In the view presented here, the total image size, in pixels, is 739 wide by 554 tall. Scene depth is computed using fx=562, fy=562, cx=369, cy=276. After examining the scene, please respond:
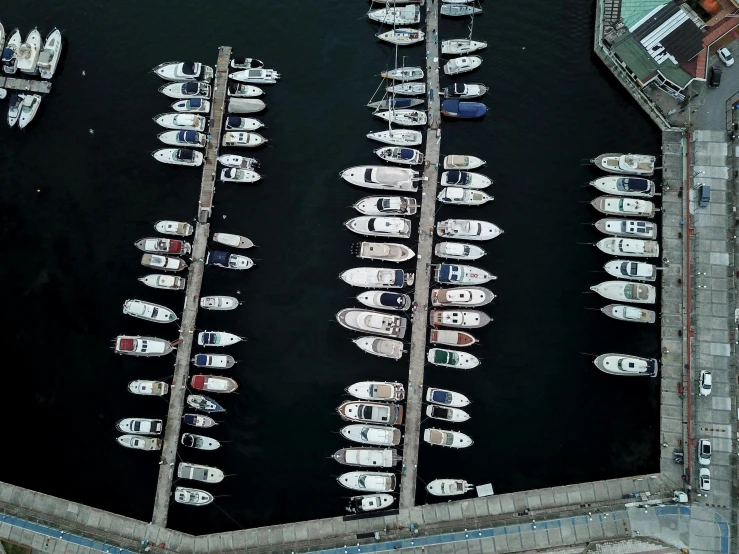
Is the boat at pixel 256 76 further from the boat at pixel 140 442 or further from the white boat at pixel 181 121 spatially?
the boat at pixel 140 442

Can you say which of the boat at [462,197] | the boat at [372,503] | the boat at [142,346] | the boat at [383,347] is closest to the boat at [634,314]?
the boat at [462,197]

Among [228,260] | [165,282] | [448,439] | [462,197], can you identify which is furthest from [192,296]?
[462,197]

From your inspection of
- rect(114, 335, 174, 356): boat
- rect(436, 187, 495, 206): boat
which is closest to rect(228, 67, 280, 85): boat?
rect(436, 187, 495, 206): boat

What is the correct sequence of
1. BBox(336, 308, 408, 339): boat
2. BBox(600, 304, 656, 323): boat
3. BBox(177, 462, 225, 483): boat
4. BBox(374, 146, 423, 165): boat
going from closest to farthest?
BBox(177, 462, 225, 483): boat < BBox(600, 304, 656, 323): boat < BBox(336, 308, 408, 339): boat < BBox(374, 146, 423, 165): boat

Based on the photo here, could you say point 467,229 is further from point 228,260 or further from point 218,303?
point 218,303

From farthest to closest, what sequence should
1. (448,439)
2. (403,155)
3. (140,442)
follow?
(403,155), (140,442), (448,439)

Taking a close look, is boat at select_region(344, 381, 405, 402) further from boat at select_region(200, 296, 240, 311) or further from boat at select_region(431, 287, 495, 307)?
boat at select_region(200, 296, 240, 311)
